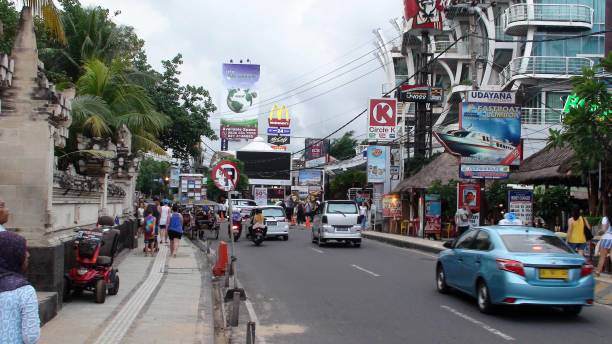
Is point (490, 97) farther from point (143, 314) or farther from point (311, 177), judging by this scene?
point (311, 177)

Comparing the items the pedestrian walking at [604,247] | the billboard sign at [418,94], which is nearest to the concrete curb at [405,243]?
the pedestrian walking at [604,247]

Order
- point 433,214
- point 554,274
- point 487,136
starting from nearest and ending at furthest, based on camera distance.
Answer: point 554,274, point 487,136, point 433,214

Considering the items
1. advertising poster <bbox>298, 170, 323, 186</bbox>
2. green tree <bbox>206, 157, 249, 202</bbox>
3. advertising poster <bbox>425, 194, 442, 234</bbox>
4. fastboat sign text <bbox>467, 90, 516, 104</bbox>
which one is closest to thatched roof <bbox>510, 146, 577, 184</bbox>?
fastboat sign text <bbox>467, 90, 516, 104</bbox>

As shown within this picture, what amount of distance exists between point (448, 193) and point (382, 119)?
9062 millimetres

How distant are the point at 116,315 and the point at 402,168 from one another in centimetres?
3037

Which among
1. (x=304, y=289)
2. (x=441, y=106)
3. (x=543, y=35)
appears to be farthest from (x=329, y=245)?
(x=441, y=106)

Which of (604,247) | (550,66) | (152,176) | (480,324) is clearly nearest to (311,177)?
(152,176)

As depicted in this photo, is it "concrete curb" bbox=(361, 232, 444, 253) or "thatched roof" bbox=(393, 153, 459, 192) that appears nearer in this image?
"concrete curb" bbox=(361, 232, 444, 253)

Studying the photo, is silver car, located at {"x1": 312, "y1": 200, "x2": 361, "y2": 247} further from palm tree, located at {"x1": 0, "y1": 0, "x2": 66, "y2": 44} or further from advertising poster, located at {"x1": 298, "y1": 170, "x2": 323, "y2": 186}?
advertising poster, located at {"x1": 298, "y1": 170, "x2": 323, "y2": 186}

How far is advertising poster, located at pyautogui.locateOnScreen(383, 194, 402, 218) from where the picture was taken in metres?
36.1

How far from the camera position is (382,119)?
3719 cm

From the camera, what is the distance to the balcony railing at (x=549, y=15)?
41.8 metres

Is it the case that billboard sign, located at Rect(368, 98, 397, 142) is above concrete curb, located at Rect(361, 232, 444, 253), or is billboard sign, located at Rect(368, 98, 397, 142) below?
above

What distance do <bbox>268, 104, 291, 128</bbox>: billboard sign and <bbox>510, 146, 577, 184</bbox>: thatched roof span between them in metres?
65.1
